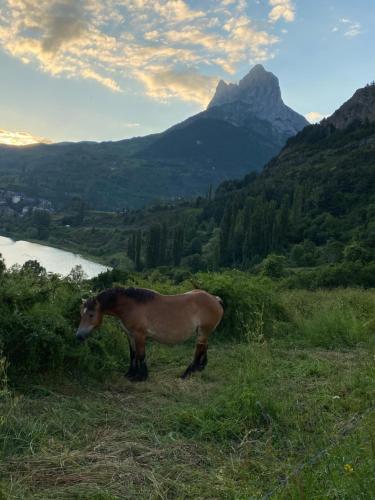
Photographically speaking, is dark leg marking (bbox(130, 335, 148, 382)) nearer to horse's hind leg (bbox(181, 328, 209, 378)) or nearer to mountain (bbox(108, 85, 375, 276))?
horse's hind leg (bbox(181, 328, 209, 378))

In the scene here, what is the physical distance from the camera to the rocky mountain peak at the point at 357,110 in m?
123

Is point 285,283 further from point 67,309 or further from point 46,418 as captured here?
point 46,418

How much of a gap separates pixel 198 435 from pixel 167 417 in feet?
1.89

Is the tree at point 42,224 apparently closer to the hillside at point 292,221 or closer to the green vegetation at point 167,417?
the hillside at point 292,221

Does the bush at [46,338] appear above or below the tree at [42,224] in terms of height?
above

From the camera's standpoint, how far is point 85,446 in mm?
4281

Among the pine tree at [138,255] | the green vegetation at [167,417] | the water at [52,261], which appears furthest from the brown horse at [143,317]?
the pine tree at [138,255]

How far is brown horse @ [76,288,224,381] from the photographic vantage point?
6.65m

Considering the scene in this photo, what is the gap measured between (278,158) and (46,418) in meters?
132

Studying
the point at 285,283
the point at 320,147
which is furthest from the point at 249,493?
the point at 320,147

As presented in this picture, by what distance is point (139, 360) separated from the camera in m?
6.75

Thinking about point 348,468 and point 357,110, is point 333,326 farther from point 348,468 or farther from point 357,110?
point 357,110

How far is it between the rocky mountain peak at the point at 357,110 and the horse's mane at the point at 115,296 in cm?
12600

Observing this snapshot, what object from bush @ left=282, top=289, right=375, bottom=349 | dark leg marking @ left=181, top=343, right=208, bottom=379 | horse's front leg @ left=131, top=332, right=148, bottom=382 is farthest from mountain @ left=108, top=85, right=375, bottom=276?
horse's front leg @ left=131, top=332, right=148, bottom=382
